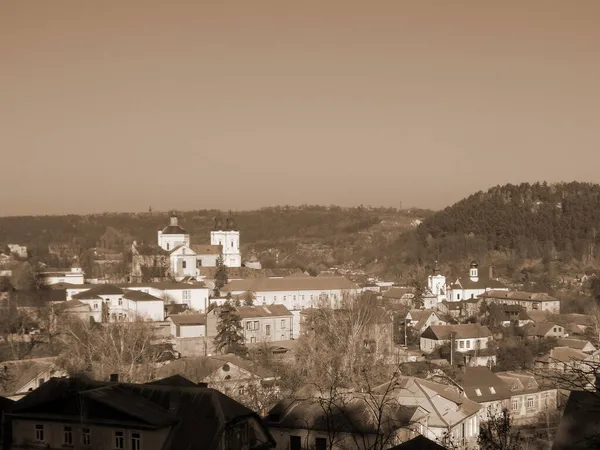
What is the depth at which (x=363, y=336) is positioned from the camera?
36219mm

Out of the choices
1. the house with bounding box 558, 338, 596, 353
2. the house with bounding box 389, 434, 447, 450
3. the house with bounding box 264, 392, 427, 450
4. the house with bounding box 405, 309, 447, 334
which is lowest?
the house with bounding box 558, 338, 596, 353

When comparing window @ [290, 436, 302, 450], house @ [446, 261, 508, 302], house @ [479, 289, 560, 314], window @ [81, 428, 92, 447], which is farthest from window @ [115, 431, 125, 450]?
house @ [446, 261, 508, 302]

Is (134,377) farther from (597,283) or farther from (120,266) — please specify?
(597,283)

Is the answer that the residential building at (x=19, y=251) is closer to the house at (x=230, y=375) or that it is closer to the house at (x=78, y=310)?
the house at (x=78, y=310)

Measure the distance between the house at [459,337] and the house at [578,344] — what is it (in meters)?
3.73

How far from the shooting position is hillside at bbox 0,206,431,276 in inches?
4663

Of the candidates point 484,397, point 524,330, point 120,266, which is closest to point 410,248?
point 120,266

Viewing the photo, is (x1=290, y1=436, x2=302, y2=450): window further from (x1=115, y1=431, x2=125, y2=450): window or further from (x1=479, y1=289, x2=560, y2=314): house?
(x1=479, y1=289, x2=560, y2=314): house

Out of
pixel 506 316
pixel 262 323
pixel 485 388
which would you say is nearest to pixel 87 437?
pixel 485 388

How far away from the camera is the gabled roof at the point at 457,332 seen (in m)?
44.2

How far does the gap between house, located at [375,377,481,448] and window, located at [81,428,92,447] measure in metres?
8.76

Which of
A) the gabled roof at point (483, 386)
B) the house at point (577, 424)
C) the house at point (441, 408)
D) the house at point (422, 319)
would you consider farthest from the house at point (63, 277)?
the house at point (577, 424)

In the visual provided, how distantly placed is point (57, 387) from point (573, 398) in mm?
9439

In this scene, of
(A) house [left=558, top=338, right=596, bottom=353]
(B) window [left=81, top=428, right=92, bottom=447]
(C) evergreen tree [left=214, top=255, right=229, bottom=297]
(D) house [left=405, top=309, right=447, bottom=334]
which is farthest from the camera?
(C) evergreen tree [left=214, top=255, right=229, bottom=297]
